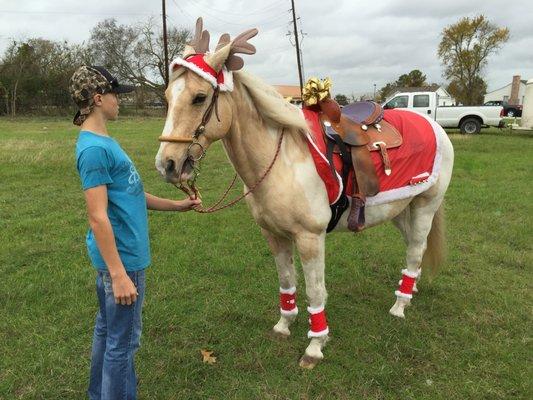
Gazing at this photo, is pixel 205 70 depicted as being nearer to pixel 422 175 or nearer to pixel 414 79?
pixel 422 175

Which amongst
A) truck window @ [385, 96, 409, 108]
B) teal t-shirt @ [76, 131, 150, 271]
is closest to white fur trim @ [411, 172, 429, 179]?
teal t-shirt @ [76, 131, 150, 271]

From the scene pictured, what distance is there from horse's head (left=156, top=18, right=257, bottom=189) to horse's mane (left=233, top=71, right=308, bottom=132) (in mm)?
257

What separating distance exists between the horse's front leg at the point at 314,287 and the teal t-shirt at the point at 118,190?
3.58ft

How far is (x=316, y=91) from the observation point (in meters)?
3.01

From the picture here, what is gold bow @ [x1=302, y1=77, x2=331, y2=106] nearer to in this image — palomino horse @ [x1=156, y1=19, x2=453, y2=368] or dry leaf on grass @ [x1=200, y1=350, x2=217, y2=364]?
palomino horse @ [x1=156, y1=19, x2=453, y2=368]

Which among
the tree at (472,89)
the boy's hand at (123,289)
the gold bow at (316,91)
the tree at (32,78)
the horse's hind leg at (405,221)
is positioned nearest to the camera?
the boy's hand at (123,289)

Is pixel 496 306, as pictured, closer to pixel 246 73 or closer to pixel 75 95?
pixel 246 73

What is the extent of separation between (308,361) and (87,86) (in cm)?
230

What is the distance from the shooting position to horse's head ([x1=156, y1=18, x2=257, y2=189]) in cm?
218

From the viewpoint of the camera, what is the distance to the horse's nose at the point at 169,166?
7.09ft

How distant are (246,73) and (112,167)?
103cm

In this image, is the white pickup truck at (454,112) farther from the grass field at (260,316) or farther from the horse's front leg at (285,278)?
the horse's front leg at (285,278)

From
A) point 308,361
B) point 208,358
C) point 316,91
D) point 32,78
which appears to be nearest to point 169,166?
point 316,91

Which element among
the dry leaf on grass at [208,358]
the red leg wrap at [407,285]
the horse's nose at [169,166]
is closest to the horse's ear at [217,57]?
the horse's nose at [169,166]
